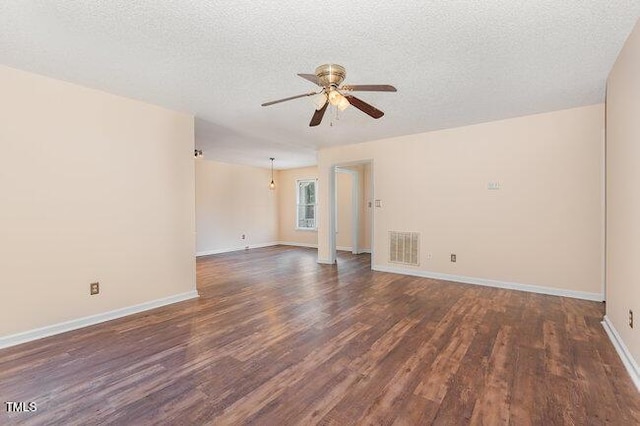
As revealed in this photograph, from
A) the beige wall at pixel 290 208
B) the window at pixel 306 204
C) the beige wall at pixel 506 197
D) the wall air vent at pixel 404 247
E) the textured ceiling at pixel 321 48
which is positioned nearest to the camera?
the textured ceiling at pixel 321 48

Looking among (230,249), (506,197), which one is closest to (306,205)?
(230,249)

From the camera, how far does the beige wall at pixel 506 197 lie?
3783 millimetres

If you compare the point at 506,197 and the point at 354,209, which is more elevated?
the point at 506,197

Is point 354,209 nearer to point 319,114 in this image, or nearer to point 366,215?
point 366,215

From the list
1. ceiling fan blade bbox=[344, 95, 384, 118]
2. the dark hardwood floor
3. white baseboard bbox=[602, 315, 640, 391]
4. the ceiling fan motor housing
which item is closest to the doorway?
the dark hardwood floor

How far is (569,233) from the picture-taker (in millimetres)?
3879

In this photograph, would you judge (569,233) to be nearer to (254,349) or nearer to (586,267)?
(586,267)

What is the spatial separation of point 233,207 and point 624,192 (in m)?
7.76

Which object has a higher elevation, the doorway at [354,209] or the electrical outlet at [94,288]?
the doorway at [354,209]

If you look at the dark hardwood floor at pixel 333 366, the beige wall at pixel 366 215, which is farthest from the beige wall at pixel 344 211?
the dark hardwood floor at pixel 333 366

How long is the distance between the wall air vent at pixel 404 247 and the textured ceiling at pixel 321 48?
2.31m

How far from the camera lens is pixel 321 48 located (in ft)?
7.55

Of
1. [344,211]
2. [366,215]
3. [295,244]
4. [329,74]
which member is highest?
[329,74]

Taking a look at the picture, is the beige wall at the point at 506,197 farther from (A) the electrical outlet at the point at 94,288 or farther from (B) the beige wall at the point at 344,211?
(A) the electrical outlet at the point at 94,288
